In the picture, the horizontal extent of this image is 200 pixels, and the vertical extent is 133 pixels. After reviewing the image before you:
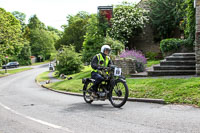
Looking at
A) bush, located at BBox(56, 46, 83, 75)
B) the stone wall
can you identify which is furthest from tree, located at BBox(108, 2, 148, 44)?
the stone wall

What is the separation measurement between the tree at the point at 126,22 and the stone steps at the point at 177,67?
13985 mm

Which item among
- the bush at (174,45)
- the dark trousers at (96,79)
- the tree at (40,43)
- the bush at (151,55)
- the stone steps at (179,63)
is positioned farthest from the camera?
the tree at (40,43)

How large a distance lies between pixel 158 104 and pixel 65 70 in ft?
81.4

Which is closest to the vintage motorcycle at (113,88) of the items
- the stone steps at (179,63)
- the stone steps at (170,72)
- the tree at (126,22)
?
the stone steps at (170,72)

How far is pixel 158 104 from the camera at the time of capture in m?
7.88

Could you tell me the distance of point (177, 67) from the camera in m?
13.8

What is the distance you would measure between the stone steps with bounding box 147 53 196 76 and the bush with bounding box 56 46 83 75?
18.4 metres

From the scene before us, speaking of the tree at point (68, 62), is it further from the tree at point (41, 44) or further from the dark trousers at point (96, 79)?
the tree at point (41, 44)

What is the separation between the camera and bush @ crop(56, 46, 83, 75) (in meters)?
31.7

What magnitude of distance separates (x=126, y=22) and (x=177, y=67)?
16299 millimetres

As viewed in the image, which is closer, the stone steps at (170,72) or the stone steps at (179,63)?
the stone steps at (170,72)

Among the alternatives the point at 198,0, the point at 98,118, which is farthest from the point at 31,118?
the point at 198,0

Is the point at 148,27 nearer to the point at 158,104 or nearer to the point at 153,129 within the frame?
the point at 158,104

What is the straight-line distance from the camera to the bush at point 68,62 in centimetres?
3173
